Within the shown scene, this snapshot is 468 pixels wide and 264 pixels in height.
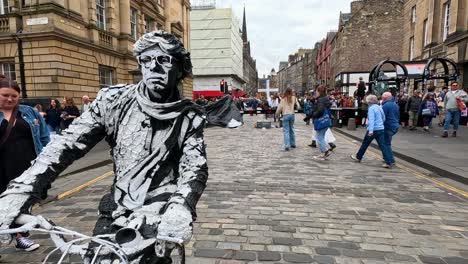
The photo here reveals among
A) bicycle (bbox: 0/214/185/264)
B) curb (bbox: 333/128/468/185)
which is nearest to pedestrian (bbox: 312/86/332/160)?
curb (bbox: 333/128/468/185)

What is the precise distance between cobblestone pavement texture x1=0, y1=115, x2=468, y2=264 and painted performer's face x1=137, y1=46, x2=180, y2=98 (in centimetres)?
213

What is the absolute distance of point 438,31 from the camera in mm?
22484

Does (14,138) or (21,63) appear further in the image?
(21,63)

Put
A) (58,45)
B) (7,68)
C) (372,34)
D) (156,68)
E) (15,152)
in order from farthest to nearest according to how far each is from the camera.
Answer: (372,34) → (7,68) → (58,45) → (15,152) → (156,68)

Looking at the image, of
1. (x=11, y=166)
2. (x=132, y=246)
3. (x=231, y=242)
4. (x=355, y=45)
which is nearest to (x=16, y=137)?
(x=11, y=166)

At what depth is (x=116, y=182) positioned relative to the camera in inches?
64.1

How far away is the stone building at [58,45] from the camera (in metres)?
14.9

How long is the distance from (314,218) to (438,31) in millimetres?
24137

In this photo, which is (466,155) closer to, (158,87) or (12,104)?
(158,87)

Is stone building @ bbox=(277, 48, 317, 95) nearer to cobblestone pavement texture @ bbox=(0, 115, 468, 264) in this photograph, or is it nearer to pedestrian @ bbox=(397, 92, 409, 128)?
pedestrian @ bbox=(397, 92, 409, 128)

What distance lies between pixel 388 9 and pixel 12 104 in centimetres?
4835

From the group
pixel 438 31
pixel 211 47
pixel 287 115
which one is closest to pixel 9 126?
pixel 287 115

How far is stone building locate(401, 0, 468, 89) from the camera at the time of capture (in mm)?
17875

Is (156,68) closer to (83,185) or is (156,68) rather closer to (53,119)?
(83,185)
